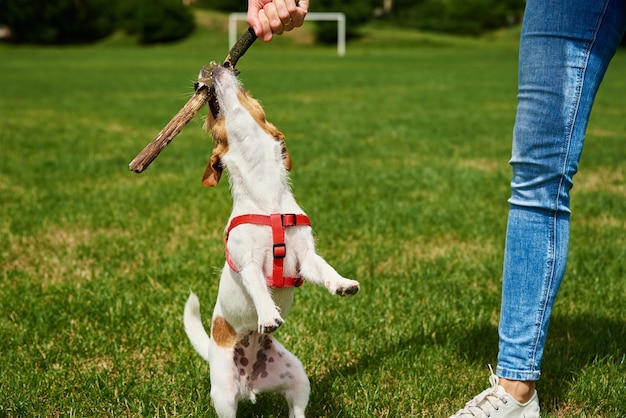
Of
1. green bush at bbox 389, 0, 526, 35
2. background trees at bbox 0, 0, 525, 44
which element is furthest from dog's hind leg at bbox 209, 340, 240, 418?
green bush at bbox 389, 0, 526, 35

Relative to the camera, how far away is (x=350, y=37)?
5688cm

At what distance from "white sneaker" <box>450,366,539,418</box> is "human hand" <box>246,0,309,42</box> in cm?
148

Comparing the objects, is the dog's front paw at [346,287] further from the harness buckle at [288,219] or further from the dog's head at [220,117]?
the dog's head at [220,117]

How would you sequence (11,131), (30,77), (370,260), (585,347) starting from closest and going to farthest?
1. (585,347)
2. (370,260)
3. (11,131)
4. (30,77)

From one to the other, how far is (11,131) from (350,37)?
48089 millimetres

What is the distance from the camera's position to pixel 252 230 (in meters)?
2.36

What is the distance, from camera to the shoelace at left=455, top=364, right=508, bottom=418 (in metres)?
2.67

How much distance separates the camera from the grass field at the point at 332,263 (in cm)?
307

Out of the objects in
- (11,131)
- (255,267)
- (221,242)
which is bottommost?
(11,131)

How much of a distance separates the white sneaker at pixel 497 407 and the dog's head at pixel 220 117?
1.10 meters

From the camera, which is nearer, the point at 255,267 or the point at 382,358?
the point at 255,267

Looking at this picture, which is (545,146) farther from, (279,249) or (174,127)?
(174,127)

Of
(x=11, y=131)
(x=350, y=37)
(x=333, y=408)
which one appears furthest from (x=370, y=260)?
(x=350, y=37)

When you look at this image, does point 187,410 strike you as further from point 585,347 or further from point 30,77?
point 30,77
